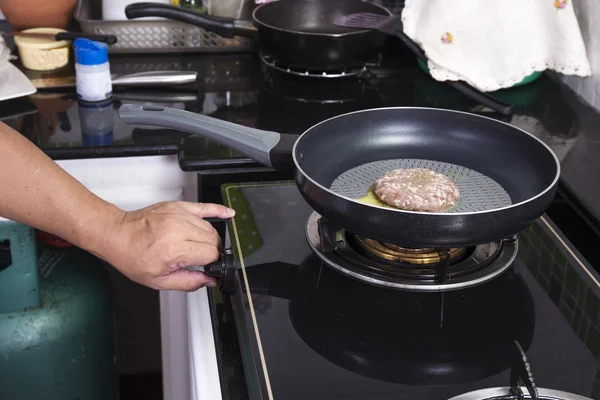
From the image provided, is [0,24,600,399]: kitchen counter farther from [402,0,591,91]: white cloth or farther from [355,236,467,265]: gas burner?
[355,236,467,265]: gas burner

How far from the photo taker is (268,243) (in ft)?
3.25

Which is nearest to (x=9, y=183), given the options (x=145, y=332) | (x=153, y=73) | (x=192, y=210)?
(x=192, y=210)

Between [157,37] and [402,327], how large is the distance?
0.98 metres

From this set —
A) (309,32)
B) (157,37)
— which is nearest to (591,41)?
(309,32)

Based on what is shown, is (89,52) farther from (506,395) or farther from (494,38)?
(506,395)

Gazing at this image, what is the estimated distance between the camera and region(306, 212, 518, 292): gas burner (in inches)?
35.0

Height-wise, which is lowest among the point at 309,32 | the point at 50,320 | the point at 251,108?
the point at 50,320

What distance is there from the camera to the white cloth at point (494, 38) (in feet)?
4.54

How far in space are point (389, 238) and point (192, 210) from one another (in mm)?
253

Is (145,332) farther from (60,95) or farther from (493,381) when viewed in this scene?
(493,381)

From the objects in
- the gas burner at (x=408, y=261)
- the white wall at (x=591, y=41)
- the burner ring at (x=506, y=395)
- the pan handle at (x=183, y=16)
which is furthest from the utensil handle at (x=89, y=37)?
the burner ring at (x=506, y=395)

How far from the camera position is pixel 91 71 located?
1.33 m

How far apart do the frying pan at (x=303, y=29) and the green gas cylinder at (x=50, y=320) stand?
50 centimetres

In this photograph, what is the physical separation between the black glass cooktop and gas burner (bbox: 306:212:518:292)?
0.01 metres
